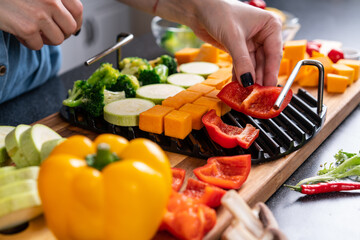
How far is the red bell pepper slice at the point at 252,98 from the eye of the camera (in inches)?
79.7

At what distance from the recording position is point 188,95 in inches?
86.2

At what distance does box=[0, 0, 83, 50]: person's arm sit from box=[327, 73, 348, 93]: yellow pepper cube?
156 centimetres

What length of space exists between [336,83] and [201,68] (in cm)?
86

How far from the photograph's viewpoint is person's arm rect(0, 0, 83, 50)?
1962 millimetres

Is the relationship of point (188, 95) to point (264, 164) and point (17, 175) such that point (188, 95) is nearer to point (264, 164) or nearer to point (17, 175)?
point (264, 164)

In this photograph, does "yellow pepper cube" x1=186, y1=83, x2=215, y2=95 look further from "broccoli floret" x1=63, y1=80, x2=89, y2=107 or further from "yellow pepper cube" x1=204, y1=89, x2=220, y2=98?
"broccoli floret" x1=63, y1=80, x2=89, y2=107

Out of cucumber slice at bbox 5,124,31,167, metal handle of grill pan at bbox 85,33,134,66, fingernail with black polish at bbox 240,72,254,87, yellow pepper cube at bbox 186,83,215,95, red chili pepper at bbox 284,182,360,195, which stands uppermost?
fingernail with black polish at bbox 240,72,254,87

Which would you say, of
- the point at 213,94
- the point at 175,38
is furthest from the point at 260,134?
the point at 175,38

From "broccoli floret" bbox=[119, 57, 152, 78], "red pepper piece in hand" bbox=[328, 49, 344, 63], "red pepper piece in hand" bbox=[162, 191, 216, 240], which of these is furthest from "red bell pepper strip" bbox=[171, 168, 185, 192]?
"red pepper piece in hand" bbox=[328, 49, 344, 63]

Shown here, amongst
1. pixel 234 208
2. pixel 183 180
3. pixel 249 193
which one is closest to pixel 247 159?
pixel 249 193

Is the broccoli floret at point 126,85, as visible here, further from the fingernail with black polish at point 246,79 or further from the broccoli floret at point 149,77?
the fingernail with black polish at point 246,79

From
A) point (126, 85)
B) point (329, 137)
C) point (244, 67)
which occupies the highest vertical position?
point (244, 67)

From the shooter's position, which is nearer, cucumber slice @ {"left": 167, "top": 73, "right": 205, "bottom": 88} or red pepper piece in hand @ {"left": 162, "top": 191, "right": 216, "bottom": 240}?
red pepper piece in hand @ {"left": 162, "top": 191, "right": 216, "bottom": 240}

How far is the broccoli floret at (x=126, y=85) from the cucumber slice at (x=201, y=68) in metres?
0.44
